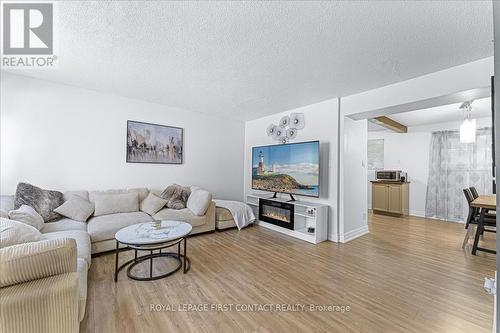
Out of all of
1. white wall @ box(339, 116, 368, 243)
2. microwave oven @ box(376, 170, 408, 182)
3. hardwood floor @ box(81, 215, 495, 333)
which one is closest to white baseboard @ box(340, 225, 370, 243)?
white wall @ box(339, 116, 368, 243)

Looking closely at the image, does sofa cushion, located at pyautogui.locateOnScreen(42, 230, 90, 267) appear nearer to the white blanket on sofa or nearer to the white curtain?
the white blanket on sofa

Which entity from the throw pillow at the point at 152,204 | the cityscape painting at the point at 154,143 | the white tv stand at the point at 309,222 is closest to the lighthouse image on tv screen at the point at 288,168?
the white tv stand at the point at 309,222

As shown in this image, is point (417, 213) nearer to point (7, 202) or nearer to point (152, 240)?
point (152, 240)

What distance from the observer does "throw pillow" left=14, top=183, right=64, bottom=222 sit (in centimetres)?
264

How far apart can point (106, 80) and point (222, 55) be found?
6.33 feet

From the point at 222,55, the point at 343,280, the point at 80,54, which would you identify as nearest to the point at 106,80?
the point at 80,54

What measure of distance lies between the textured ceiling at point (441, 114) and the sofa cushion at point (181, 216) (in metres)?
4.61

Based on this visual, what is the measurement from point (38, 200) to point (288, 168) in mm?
3716

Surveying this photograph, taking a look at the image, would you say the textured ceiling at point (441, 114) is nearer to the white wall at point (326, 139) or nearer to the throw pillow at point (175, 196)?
the white wall at point (326, 139)

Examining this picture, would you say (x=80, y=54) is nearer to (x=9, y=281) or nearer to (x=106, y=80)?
(x=106, y=80)

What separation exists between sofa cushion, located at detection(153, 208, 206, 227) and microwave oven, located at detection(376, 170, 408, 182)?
15.8ft

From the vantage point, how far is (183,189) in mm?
3947

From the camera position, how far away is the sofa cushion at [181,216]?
334 centimetres

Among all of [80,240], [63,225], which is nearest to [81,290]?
[80,240]
